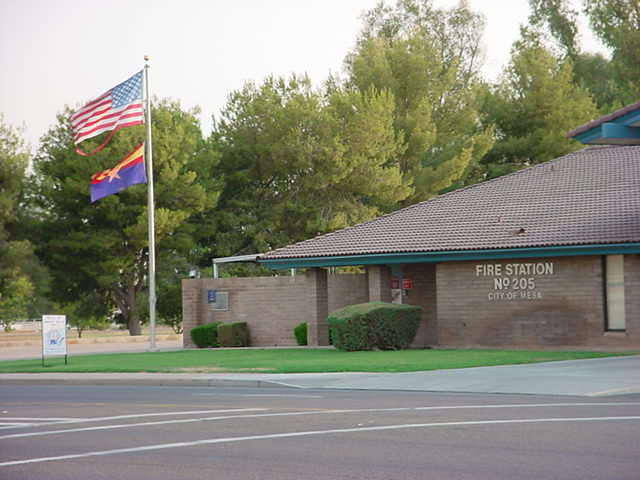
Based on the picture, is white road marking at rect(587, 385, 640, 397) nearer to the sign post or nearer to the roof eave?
the roof eave

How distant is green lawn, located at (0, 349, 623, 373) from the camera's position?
74.8 ft

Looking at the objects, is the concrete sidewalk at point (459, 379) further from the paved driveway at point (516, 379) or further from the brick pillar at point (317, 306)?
the brick pillar at point (317, 306)

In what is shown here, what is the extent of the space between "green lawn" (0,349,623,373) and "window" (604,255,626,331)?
6.59 feet

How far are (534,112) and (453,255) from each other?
83.9 ft

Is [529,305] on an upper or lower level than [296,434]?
upper

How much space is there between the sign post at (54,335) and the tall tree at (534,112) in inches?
1182

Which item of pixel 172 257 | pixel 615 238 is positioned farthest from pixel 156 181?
pixel 615 238

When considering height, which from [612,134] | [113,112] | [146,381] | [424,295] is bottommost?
[146,381]

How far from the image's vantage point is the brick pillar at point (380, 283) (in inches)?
1265

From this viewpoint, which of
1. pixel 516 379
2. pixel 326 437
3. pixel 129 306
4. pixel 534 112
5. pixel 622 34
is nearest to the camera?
pixel 326 437

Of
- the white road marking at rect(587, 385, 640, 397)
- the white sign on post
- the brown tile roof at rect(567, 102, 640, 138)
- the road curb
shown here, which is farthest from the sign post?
the white road marking at rect(587, 385, 640, 397)

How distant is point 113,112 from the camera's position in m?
35.2

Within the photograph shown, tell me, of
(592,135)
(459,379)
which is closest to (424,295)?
(592,135)

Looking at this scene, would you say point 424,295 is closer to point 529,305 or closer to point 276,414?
point 529,305
